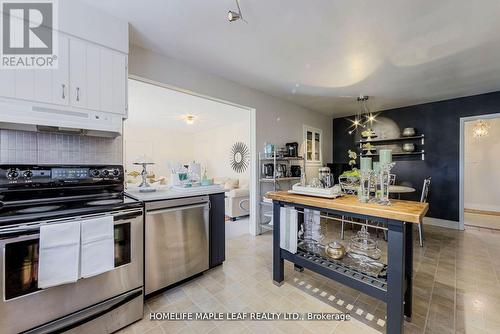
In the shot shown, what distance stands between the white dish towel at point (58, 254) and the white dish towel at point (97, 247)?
0.04 m

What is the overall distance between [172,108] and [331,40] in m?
3.78

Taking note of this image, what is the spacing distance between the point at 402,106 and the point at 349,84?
226 cm

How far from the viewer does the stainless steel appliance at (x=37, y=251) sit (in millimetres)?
1197

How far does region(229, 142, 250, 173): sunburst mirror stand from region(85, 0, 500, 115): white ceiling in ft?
10.2

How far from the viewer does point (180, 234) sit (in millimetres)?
2020

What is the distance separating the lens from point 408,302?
165 centimetres

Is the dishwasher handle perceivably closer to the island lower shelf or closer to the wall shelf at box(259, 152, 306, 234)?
the island lower shelf

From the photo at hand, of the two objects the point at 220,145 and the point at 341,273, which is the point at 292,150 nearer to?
the point at 341,273

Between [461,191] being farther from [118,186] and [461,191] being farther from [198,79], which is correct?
[118,186]

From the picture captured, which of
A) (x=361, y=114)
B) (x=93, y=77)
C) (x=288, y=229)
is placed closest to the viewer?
(x=93, y=77)

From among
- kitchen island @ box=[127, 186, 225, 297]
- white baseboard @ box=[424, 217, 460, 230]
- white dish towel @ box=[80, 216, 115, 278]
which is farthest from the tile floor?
white baseboard @ box=[424, 217, 460, 230]

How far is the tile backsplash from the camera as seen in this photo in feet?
5.42

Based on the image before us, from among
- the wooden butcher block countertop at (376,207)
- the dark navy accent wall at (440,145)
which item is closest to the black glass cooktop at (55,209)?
the wooden butcher block countertop at (376,207)

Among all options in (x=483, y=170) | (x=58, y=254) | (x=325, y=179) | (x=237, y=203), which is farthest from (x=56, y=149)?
(x=483, y=170)
